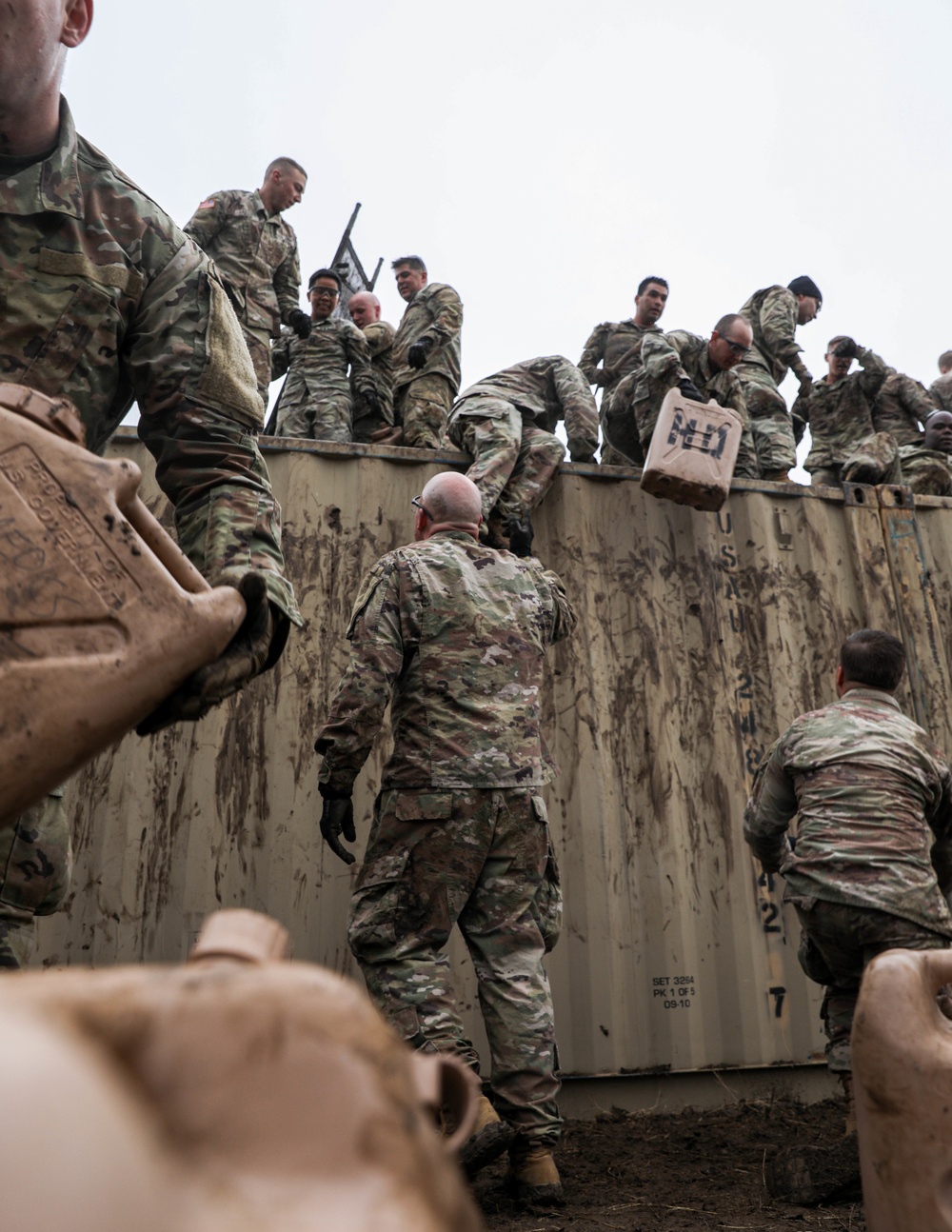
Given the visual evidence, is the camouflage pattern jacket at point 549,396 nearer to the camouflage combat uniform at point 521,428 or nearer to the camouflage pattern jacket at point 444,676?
the camouflage combat uniform at point 521,428

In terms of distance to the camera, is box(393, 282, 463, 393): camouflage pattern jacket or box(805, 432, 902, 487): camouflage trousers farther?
box(393, 282, 463, 393): camouflage pattern jacket

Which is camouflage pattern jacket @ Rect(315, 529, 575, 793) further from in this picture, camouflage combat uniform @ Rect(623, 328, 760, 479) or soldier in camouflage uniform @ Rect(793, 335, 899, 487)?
soldier in camouflage uniform @ Rect(793, 335, 899, 487)

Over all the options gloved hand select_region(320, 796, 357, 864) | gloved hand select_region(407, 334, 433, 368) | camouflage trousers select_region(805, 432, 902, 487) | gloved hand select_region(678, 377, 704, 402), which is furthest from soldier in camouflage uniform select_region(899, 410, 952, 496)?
gloved hand select_region(320, 796, 357, 864)

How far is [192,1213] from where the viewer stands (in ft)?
1.50

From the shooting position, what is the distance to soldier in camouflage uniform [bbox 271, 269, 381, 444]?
6.10 meters

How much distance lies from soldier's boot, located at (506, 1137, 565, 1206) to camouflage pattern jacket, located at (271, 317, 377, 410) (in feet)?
14.7

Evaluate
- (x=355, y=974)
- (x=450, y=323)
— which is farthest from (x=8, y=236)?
(x=450, y=323)

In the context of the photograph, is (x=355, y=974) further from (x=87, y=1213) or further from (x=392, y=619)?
(x=87, y=1213)

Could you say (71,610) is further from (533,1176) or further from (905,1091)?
(533,1176)

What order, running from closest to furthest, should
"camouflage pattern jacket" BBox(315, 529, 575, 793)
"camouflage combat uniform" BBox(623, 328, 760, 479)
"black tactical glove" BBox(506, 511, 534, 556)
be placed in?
"camouflage pattern jacket" BBox(315, 529, 575, 793) < "black tactical glove" BBox(506, 511, 534, 556) < "camouflage combat uniform" BBox(623, 328, 760, 479)

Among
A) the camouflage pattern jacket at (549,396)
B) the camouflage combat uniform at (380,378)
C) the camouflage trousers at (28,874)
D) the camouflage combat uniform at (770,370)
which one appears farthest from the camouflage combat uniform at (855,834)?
the camouflage combat uniform at (380,378)

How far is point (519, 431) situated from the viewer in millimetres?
4352

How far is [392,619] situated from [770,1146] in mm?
1878

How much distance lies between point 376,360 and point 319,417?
0.74m
